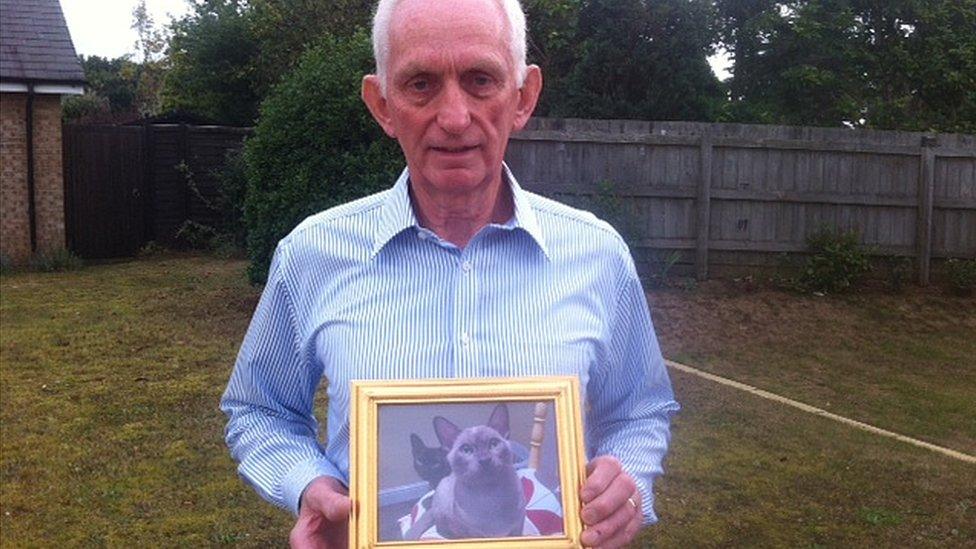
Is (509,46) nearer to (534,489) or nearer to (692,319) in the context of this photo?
(534,489)

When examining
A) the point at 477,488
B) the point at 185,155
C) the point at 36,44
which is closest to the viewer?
the point at 477,488

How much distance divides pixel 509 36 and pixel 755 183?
11.5 m

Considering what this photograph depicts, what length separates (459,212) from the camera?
95.3 inches

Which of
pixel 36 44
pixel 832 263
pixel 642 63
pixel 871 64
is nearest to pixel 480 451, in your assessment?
pixel 832 263

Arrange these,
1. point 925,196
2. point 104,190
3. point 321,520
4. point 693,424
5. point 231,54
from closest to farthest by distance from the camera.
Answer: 1. point 321,520
2. point 693,424
3. point 925,196
4. point 104,190
5. point 231,54

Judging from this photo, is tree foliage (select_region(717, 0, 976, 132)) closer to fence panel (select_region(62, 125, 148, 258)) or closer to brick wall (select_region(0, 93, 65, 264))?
fence panel (select_region(62, 125, 148, 258))

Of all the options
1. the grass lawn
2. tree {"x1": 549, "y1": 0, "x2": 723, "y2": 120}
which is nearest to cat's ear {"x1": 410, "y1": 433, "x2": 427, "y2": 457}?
the grass lawn

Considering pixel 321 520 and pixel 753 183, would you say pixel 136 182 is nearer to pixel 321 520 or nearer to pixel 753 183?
pixel 753 183

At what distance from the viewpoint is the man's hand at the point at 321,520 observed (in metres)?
2.16

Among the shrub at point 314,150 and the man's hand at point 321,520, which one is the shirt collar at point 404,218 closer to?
the man's hand at point 321,520

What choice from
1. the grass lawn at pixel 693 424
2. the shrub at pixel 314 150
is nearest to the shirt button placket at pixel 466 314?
the grass lawn at pixel 693 424

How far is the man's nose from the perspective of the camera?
2.24m

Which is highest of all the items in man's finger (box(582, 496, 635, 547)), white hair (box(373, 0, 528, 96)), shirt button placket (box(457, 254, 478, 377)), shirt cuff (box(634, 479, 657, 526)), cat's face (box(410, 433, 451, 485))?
white hair (box(373, 0, 528, 96))

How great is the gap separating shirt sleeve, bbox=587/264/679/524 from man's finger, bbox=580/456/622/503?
0.37m
